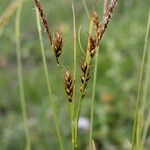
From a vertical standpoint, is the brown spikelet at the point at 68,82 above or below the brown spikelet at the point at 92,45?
below

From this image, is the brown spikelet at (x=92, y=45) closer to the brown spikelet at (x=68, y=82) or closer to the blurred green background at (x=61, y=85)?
the brown spikelet at (x=68, y=82)

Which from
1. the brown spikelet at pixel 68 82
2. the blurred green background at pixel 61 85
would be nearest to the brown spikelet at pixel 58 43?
the brown spikelet at pixel 68 82

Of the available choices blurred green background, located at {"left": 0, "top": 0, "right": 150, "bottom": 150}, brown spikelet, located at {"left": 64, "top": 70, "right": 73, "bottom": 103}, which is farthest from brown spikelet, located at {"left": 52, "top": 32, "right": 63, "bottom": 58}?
blurred green background, located at {"left": 0, "top": 0, "right": 150, "bottom": 150}

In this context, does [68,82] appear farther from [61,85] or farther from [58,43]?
[61,85]

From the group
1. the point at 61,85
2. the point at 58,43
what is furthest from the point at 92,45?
the point at 61,85

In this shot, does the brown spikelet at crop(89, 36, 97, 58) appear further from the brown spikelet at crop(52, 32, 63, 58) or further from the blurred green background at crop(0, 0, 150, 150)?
the blurred green background at crop(0, 0, 150, 150)

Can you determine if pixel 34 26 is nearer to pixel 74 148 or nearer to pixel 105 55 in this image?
pixel 105 55

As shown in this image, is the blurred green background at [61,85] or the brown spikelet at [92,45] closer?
the brown spikelet at [92,45]

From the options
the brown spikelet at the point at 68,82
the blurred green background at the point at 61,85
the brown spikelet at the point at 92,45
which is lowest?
the blurred green background at the point at 61,85
